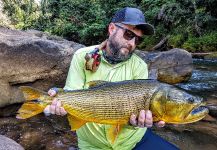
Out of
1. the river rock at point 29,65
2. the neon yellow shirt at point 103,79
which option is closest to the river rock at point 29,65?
the river rock at point 29,65

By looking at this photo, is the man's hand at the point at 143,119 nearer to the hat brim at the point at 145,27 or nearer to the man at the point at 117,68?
the man at the point at 117,68

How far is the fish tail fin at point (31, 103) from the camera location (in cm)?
294

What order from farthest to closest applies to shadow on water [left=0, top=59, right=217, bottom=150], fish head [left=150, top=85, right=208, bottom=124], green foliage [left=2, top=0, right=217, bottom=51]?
green foliage [left=2, top=0, right=217, bottom=51] < shadow on water [left=0, top=59, right=217, bottom=150] < fish head [left=150, top=85, right=208, bottom=124]

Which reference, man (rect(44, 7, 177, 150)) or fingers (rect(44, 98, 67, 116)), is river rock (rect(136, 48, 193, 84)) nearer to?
man (rect(44, 7, 177, 150))

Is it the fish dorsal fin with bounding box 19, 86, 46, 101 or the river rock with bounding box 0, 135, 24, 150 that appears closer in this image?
the fish dorsal fin with bounding box 19, 86, 46, 101

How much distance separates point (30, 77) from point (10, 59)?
A: 0.56 m

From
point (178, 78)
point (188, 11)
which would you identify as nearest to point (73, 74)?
point (178, 78)

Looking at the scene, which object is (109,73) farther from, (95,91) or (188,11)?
(188,11)

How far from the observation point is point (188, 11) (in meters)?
25.0

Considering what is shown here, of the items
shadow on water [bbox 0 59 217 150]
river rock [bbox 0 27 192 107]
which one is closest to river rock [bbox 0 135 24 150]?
shadow on water [bbox 0 59 217 150]

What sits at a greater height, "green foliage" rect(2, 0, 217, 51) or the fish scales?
the fish scales

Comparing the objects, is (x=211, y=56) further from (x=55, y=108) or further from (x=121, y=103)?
(x=55, y=108)

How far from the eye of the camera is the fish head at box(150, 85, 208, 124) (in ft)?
9.30

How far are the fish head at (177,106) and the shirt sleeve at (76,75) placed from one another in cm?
107
